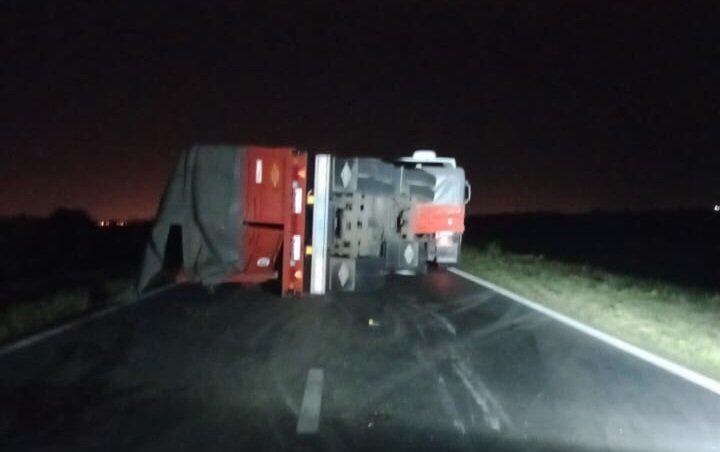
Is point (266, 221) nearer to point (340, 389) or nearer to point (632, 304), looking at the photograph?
point (632, 304)

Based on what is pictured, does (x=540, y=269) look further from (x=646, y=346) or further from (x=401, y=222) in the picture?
(x=646, y=346)

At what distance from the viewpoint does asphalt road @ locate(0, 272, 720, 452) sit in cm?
783

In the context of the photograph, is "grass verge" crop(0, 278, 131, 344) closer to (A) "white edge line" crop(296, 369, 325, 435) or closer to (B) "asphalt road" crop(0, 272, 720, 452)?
(B) "asphalt road" crop(0, 272, 720, 452)

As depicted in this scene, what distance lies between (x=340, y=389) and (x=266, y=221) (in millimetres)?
8488

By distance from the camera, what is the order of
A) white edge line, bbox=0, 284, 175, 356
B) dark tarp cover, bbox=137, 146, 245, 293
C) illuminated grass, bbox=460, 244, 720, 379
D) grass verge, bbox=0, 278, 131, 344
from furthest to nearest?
dark tarp cover, bbox=137, 146, 245, 293 → grass verge, bbox=0, 278, 131, 344 → illuminated grass, bbox=460, 244, 720, 379 → white edge line, bbox=0, 284, 175, 356

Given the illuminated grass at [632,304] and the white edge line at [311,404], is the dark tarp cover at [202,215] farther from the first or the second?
the white edge line at [311,404]

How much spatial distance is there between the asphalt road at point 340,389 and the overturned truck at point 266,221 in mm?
2525

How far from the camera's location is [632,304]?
1864cm

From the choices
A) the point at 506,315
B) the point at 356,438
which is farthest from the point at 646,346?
the point at 356,438

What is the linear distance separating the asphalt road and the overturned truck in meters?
2.52

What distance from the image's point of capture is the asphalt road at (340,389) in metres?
7.83

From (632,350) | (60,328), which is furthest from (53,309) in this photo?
(632,350)

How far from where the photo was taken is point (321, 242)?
58.5 ft

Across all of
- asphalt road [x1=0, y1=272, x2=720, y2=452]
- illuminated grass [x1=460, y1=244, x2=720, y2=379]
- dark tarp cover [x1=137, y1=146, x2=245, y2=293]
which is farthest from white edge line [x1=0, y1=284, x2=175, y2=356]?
illuminated grass [x1=460, y1=244, x2=720, y2=379]
